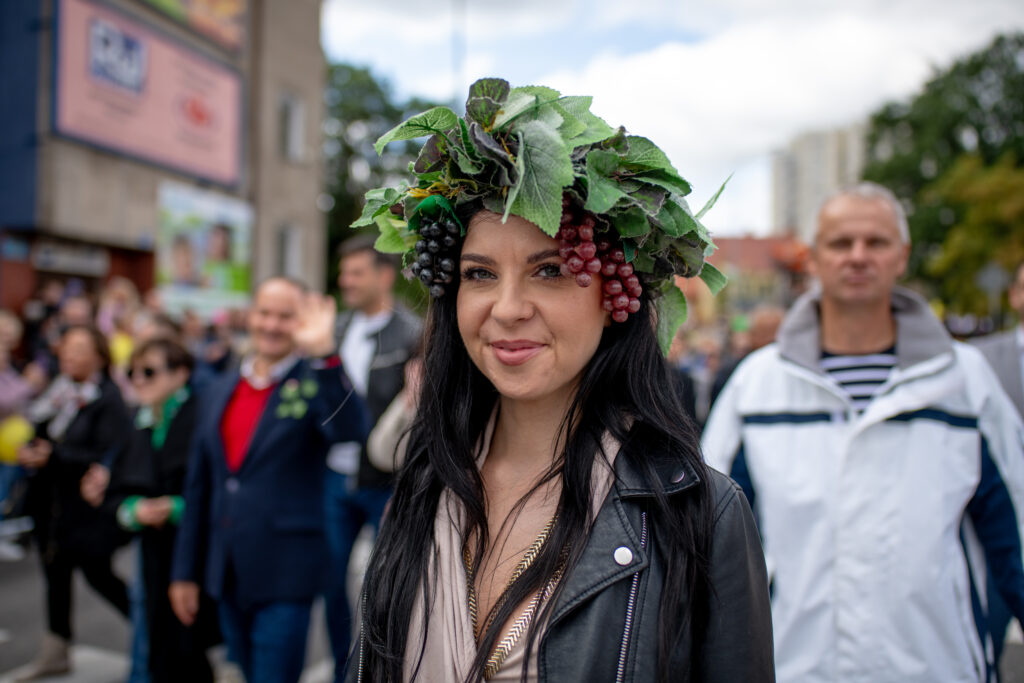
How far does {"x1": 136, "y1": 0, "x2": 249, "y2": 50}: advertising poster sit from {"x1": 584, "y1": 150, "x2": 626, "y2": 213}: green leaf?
15865 mm

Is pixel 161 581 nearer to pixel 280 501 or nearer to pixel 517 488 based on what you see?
pixel 280 501

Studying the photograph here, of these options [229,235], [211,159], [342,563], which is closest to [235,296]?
[229,235]

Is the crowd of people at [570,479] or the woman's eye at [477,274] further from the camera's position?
the woman's eye at [477,274]

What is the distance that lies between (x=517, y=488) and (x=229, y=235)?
16.9 metres

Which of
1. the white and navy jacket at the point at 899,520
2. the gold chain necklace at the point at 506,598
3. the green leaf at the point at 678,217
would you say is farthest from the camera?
the white and navy jacket at the point at 899,520

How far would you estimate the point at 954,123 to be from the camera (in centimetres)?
3656

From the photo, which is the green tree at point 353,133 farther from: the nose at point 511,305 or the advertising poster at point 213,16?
the nose at point 511,305

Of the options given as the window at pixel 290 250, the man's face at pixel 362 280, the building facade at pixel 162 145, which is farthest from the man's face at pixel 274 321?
the window at pixel 290 250

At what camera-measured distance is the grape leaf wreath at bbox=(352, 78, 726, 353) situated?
4.90ft

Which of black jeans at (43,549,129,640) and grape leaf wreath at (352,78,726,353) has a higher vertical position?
grape leaf wreath at (352,78,726,353)

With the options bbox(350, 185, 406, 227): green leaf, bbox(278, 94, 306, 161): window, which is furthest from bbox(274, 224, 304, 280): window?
bbox(350, 185, 406, 227): green leaf

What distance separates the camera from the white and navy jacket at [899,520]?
229cm

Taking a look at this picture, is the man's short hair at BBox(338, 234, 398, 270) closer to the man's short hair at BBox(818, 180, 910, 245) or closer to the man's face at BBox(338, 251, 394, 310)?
the man's face at BBox(338, 251, 394, 310)

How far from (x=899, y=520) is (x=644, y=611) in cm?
132
